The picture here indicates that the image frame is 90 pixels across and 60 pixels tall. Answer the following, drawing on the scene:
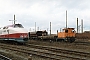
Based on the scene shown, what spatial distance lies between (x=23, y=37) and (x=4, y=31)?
393cm

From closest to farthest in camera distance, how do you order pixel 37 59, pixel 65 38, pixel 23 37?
pixel 37 59, pixel 23 37, pixel 65 38

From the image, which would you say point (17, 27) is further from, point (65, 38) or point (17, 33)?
point (65, 38)

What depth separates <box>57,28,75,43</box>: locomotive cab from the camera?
3328cm

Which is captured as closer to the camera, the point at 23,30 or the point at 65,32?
the point at 23,30

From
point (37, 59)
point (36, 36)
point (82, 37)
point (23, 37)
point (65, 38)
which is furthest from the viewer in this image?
point (82, 37)

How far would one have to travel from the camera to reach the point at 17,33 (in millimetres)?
23844

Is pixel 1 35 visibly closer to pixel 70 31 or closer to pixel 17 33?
pixel 17 33

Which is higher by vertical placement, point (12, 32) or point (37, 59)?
point (12, 32)

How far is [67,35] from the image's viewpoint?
33594mm

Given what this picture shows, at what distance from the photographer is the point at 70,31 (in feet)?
114

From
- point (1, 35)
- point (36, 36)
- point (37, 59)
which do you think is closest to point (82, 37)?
point (36, 36)

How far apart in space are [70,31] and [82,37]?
40.7 feet

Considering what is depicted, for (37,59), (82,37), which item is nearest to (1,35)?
(37,59)

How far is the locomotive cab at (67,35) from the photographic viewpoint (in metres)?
33.3
